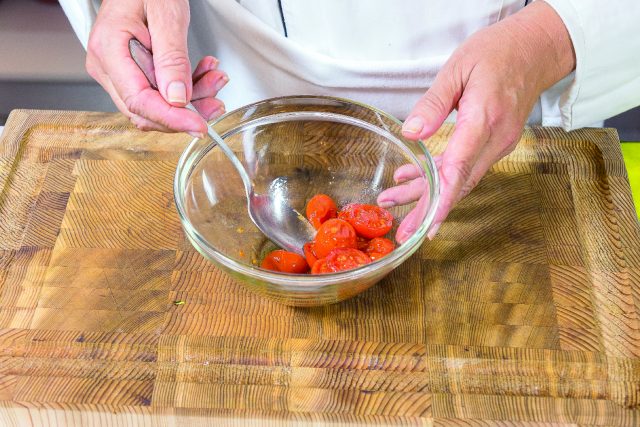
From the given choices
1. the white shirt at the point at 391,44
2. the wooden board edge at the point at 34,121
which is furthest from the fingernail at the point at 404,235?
the wooden board edge at the point at 34,121

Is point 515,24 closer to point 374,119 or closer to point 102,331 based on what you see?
point 374,119

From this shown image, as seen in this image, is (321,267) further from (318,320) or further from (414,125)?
(414,125)

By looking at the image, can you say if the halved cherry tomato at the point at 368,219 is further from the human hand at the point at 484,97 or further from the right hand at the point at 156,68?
the right hand at the point at 156,68

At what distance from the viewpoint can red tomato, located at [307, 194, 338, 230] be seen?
109cm

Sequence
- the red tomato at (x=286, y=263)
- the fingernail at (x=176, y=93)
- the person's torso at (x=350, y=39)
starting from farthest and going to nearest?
the person's torso at (x=350, y=39)
the red tomato at (x=286, y=263)
the fingernail at (x=176, y=93)

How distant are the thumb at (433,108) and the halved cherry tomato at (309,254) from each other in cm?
23

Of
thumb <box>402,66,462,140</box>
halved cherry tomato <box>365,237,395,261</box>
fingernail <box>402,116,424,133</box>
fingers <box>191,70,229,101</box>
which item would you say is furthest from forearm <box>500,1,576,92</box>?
fingers <box>191,70,229,101</box>

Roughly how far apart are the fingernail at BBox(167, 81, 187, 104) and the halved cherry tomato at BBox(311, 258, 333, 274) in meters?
0.29

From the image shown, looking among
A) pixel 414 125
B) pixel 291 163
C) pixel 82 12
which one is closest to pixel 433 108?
pixel 414 125

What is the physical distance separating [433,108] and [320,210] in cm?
25

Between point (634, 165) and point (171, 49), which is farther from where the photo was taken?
point (634, 165)

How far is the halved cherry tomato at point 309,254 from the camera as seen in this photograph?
1.03m

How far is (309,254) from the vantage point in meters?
1.04

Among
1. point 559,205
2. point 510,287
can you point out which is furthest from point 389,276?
point 559,205
